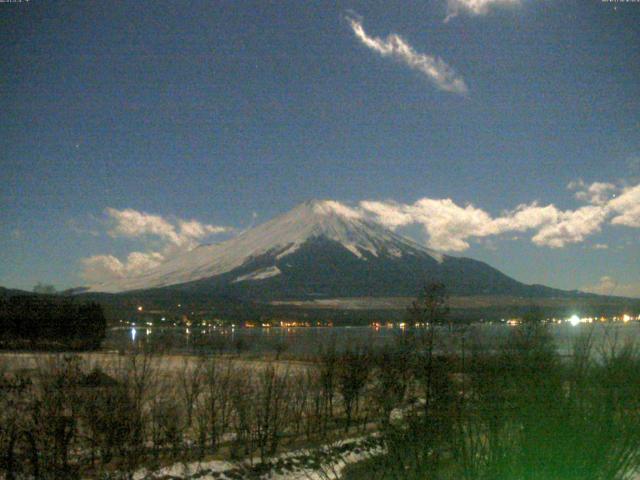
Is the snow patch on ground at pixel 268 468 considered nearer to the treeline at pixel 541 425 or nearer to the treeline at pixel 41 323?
the treeline at pixel 541 425

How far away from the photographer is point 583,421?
4.81 metres

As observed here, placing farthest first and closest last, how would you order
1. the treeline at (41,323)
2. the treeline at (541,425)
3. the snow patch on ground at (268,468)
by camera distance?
the treeline at (41,323) → the snow patch on ground at (268,468) → the treeline at (541,425)

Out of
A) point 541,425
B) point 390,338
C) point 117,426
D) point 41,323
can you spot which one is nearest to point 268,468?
point 117,426

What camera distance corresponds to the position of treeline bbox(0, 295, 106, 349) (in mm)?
33219

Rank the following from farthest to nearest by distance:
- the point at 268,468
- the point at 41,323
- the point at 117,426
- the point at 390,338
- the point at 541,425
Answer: the point at 390,338
the point at 41,323
the point at 268,468
the point at 117,426
the point at 541,425

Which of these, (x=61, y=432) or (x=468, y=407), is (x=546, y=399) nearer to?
(x=468, y=407)

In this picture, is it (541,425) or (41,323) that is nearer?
(541,425)

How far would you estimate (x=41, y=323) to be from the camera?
34562 millimetres

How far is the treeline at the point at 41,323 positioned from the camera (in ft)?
109

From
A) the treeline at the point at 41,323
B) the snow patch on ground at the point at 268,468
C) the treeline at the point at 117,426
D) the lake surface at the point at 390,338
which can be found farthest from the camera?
the treeline at the point at 41,323

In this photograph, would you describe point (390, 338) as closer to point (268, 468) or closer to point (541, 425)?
point (268, 468)

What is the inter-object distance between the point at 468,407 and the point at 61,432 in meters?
5.86

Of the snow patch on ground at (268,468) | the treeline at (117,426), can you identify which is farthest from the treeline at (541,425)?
the snow patch on ground at (268,468)

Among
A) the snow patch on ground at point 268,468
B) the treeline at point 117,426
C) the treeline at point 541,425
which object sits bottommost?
the snow patch on ground at point 268,468
